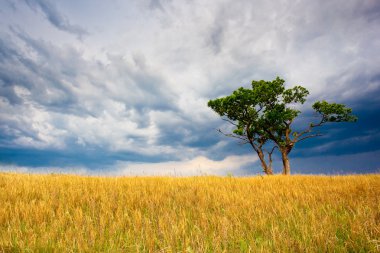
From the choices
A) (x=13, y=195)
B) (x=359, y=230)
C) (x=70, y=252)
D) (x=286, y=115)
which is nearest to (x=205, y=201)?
(x=359, y=230)

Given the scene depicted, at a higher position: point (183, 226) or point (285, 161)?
point (285, 161)

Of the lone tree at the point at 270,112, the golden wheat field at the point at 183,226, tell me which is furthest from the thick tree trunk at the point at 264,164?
the golden wheat field at the point at 183,226

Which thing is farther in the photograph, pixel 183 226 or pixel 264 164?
pixel 264 164

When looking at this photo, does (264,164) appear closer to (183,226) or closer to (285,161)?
(285,161)

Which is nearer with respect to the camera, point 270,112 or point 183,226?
point 183,226

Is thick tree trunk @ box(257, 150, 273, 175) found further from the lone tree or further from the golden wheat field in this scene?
the golden wheat field

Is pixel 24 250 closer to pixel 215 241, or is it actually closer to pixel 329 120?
pixel 215 241

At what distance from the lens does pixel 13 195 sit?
8.08 meters

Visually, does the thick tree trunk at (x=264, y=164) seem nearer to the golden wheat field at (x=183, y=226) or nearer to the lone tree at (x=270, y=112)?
the lone tree at (x=270, y=112)

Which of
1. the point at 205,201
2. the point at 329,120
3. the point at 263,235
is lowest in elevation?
the point at 263,235

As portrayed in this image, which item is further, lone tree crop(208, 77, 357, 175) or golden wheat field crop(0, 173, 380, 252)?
lone tree crop(208, 77, 357, 175)

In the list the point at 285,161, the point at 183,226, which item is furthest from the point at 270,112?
the point at 183,226

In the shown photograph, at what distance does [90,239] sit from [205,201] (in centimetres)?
413

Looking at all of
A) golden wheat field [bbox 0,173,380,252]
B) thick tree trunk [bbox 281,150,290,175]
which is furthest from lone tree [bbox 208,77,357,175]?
golden wheat field [bbox 0,173,380,252]
